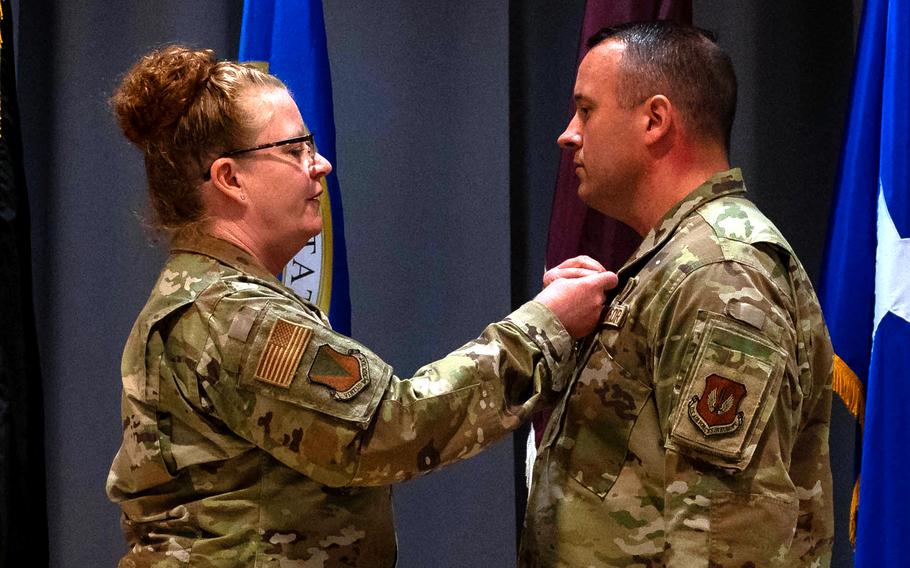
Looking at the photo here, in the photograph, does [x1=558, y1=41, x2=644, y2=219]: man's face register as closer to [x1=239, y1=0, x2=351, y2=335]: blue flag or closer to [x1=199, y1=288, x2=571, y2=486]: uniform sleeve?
[x1=199, y1=288, x2=571, y2=486]: uniform sleeve

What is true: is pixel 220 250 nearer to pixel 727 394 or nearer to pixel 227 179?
pixel 227 179

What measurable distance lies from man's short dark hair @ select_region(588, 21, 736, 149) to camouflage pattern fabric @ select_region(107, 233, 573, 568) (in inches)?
16.4

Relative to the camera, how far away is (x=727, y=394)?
4.78 feet

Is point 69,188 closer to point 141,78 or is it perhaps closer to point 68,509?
point 68,509

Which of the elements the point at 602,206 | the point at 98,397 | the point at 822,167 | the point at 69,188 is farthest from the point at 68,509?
the point at 822,167

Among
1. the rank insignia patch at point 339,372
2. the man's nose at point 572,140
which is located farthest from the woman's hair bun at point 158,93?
the man's nose at point 572,140

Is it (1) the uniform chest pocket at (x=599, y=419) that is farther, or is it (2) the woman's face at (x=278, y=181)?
(2) the woman's face at (x=278, y=181)

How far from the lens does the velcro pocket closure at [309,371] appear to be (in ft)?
5.09

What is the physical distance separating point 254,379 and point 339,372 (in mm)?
123

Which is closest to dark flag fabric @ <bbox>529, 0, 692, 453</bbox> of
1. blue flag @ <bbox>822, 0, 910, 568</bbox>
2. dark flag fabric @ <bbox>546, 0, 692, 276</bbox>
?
dark flag fabric @ <bbox>546, 0, 692, 276</bbox>

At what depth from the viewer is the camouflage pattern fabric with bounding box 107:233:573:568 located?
1.56 m

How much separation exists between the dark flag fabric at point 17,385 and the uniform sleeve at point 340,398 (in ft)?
3.31

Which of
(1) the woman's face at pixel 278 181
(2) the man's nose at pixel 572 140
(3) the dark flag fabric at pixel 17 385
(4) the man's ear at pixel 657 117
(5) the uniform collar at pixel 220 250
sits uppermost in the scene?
(4) the man's ear at pixel 657 117

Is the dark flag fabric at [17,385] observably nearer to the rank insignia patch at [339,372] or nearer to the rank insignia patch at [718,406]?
the rank insignia patch at [339,372]
